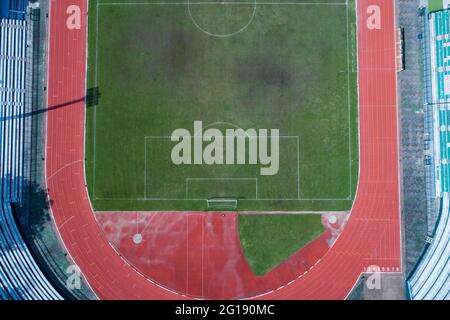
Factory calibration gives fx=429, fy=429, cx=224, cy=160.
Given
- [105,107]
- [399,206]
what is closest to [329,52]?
[399,206]

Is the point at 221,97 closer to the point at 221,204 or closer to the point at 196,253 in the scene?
the point at 221,204

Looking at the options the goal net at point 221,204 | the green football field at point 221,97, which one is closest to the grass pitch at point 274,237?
the green football field at point 221,97

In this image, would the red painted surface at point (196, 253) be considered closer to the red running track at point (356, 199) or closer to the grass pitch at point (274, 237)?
the grass pitch at point (274, 237)

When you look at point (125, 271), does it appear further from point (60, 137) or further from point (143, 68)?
point (143, 68)
